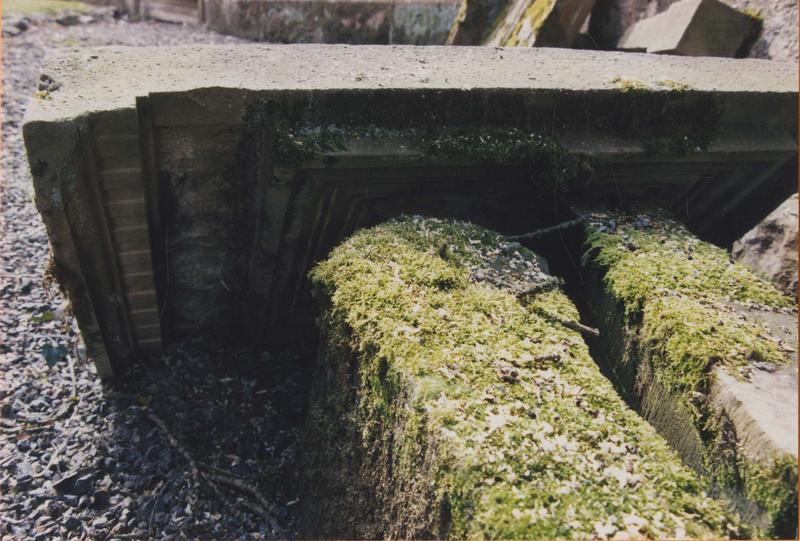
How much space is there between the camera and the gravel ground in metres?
3.04

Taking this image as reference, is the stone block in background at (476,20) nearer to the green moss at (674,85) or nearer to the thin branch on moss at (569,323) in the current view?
the green moss at (674,85)

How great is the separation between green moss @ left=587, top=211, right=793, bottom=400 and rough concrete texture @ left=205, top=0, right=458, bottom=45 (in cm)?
551

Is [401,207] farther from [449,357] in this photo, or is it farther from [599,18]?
[599,18]

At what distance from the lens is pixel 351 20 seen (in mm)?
8055

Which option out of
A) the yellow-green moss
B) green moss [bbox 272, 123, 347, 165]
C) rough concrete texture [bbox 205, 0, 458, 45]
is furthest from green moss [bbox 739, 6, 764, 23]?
rough concrete texture [bbox 205, 0, 458, 45]

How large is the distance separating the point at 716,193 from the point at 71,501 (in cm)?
412

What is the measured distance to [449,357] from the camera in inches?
86.6

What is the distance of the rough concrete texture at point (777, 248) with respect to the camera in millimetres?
4547

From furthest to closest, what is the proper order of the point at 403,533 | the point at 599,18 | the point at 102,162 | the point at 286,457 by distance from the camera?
the point at 599,18 → the point at 286,457 → the point at 102,162 → the point at 403,533

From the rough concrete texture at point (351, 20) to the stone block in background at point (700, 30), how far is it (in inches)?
140

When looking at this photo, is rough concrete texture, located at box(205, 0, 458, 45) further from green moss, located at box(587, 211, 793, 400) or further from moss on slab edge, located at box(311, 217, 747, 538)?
moss on slab edge, located at box(311, 217, 747, 538)

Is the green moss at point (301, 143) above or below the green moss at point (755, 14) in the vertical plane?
below

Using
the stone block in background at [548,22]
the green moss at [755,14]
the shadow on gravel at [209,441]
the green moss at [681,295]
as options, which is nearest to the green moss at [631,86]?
the green moss at [681,295]

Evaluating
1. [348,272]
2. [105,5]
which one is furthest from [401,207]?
[105,5]
